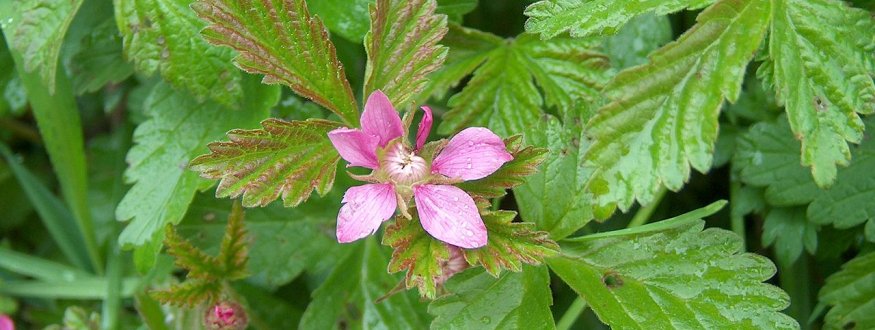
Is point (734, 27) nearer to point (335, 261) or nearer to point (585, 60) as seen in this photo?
point (585, 60)

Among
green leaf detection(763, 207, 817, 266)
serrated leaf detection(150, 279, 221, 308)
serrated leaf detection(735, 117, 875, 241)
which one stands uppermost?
serrated leaf detection(735, 117, 875, 241)

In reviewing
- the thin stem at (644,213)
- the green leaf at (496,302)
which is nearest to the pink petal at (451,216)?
the green leaf at (496,302)

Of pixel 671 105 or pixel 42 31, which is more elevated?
pixel 671 105

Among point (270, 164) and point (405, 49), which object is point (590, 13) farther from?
point (270, 164)

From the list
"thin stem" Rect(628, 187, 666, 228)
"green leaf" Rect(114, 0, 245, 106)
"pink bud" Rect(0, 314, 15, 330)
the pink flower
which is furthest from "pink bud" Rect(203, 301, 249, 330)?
"thin stem" Rect(628, 187, 666, 228)

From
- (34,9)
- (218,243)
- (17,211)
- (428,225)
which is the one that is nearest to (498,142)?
(428,225)

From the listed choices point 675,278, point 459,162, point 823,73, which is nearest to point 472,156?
point 459,162

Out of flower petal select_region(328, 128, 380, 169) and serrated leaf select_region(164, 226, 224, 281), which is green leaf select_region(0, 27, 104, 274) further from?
flower petal select_region(328, 128, 380, 169)
